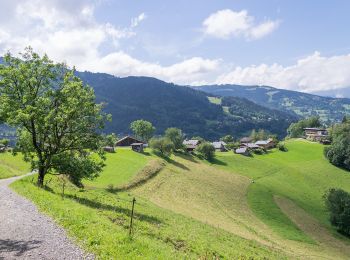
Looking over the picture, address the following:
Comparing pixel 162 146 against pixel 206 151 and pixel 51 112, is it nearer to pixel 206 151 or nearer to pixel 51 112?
pixel 206 151

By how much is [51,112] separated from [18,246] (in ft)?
78.6

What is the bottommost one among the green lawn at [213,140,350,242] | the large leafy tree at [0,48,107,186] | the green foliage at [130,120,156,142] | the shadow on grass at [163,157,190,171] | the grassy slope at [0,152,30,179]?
the green lawn at [213,140,350,242]

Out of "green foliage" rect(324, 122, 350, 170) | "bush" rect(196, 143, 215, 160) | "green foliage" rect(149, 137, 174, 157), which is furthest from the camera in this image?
"green foliage" rect(324, 122, 350, 170)

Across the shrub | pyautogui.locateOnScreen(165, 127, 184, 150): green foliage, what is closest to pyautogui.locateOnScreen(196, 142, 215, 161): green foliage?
pyautogui.locateOnScreen(165, 127, 184, 150): green foliage

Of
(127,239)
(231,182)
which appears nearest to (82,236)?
(127,239)

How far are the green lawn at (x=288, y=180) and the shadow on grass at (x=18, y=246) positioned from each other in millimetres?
59106

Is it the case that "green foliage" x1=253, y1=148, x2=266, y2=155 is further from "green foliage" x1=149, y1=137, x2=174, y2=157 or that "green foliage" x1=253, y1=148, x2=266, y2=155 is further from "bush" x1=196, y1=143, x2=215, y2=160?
"green foliage" x1=149, y1=137, x2=174, y2=157

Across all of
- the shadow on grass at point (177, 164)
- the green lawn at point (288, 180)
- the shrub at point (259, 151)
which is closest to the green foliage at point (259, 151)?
the shrub at point (259, 151)

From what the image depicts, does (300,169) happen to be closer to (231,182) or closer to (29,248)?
(231,182)

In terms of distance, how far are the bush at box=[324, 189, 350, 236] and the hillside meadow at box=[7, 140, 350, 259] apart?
8.29ft

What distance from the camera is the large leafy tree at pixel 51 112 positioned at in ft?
139

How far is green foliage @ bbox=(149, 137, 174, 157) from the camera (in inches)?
5448

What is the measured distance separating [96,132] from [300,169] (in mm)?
116814

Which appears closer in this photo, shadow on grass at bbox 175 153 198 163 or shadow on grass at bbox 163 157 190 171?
shadow on grass at bbox 163 157 190 171
